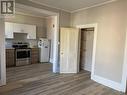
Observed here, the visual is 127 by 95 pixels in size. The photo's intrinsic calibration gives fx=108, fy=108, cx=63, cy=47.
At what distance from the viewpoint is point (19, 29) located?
5988 millimetres

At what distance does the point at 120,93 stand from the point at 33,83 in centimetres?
272

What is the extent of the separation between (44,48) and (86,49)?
2.65 m

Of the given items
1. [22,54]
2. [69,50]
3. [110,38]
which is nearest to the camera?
[110,38]

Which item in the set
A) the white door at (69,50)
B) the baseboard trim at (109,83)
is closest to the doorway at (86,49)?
the white door at (69,50)

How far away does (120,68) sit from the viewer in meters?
3.29

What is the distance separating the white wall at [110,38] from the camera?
3.25 m

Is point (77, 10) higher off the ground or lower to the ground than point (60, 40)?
higher

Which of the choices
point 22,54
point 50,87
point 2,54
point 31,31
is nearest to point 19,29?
point 31,31

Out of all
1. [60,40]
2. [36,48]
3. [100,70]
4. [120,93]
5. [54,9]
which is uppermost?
[54,9]

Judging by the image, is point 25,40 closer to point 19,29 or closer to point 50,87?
point 19,29

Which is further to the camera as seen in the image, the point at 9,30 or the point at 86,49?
the point at 9,30

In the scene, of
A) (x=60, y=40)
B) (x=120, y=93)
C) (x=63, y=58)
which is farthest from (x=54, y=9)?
(x=120, y=93)

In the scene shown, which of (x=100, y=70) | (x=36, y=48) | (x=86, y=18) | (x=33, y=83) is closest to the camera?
(x=33, y=83)

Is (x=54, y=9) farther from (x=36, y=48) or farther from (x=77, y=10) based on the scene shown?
(x=36, y=48)
